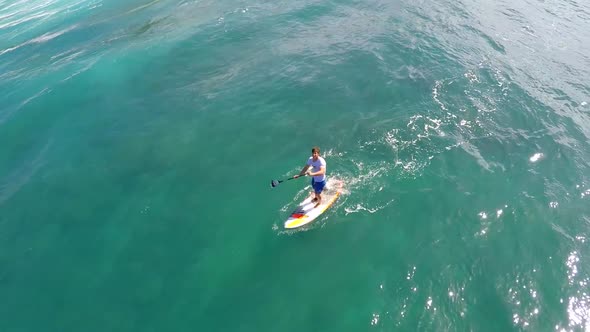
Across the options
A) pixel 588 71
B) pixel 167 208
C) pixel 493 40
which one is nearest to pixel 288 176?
pixel 167 208

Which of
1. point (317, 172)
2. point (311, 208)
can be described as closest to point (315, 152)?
point (317, 172)

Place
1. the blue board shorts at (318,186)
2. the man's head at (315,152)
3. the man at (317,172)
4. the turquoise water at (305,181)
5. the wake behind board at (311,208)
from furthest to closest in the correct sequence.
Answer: the blue board shorts at (318,186), the wake behind board at (311,208), the man at (317,172), the man's head at (315,152), the turquoise water at (305,181)

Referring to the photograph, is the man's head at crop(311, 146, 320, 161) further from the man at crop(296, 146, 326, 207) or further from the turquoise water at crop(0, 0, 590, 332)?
the turquoise water at crop(0, 0, 590, 332)

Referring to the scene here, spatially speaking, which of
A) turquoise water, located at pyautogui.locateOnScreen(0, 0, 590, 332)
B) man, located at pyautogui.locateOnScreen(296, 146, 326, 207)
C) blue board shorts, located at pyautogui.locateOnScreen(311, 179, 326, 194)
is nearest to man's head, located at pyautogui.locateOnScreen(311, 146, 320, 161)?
man, located at pyautogui.locateOnScreen(296, 146, 326, 207)

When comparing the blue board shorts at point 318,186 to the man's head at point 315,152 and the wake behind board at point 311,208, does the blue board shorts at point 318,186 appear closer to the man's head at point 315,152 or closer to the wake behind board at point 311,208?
the wake behind board at point 311,208

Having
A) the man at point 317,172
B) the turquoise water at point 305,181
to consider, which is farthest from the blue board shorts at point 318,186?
the turquoise water at point 305,181

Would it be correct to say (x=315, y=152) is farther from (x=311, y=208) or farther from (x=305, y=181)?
(x=305, y=181)
